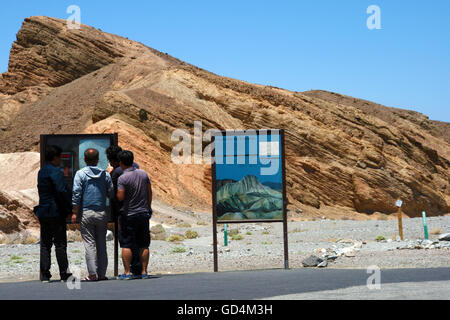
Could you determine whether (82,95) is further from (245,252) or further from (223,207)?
(223,207)

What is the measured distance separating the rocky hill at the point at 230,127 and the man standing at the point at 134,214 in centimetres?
3240

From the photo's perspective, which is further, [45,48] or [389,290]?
[45,48]

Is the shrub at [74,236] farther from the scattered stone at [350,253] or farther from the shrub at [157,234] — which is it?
the scattered stone at [350,253]

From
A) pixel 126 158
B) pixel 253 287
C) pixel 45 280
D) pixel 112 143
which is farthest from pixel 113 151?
pixel 253 287

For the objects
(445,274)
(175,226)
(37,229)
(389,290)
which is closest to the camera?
(389,290)

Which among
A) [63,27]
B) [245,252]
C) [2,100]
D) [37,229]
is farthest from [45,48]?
[245,252]

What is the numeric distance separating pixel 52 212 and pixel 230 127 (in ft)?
136

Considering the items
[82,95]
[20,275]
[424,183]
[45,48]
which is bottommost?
[20,275]

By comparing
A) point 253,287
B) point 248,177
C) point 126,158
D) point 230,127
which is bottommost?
point 253,287

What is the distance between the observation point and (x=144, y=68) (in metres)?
63.7

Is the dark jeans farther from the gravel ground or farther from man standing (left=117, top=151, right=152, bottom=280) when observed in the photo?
the gravel ground

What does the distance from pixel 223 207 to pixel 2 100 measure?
204 ft

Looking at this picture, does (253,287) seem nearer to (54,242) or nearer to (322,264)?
(54,242)

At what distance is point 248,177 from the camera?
12477 mm
